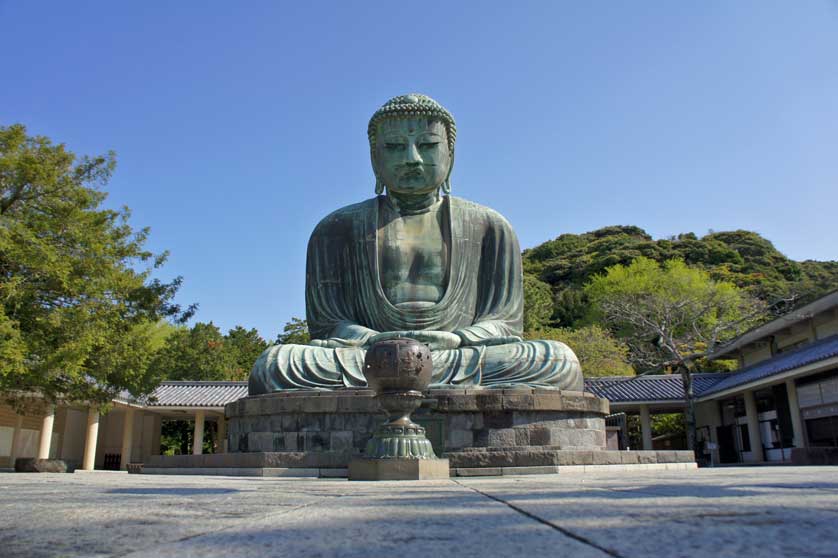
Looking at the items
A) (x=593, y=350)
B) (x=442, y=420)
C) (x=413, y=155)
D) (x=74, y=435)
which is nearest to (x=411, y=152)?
(x=413, y=155)

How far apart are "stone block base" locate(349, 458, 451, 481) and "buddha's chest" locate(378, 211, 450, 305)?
4.88 metres

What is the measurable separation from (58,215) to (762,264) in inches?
1732

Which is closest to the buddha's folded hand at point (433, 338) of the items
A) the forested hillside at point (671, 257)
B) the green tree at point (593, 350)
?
the green tree at point (593, 350)

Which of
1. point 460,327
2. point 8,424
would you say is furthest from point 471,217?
point 8,424

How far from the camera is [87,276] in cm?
1302

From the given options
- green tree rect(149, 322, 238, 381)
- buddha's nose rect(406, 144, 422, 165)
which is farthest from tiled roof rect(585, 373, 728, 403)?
green tree rect(149, 322, 238, 381)

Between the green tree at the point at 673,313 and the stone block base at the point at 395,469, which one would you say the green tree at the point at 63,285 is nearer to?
the stone block base at the point at 395,469

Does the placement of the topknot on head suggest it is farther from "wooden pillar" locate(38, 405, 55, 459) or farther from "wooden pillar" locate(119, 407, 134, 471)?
"wooden pillar" locate(119, 407, 134, 471)

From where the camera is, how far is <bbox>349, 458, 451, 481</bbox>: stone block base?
18.4 feet

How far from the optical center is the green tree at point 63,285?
11.9 metres

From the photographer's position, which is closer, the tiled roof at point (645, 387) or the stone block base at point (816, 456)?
the stone block base at point (816, 456)

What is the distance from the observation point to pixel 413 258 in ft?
36.0

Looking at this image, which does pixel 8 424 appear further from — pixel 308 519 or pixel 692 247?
pixel 692 247

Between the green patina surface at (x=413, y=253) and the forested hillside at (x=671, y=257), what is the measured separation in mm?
26927
